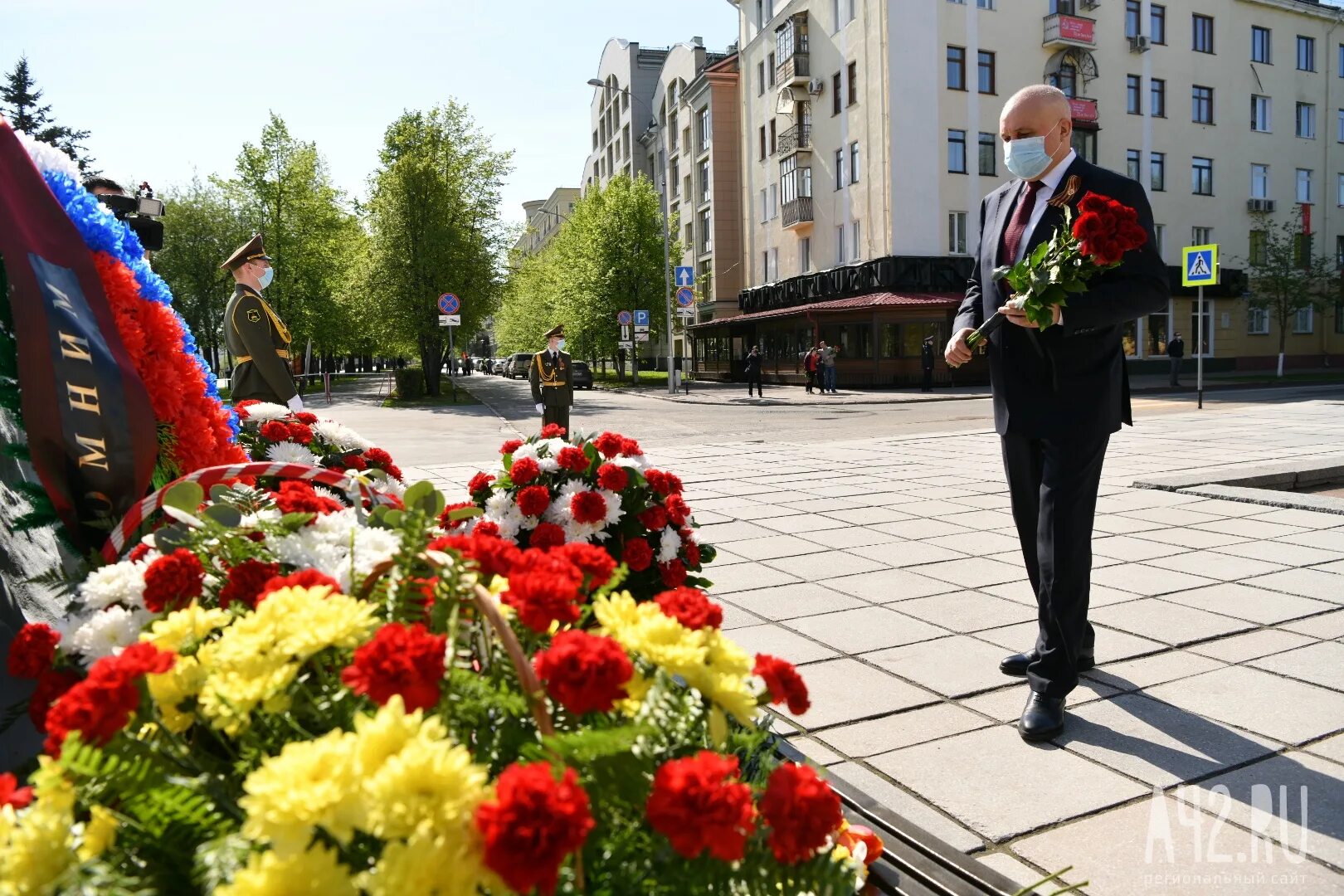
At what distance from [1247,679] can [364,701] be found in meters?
3.64

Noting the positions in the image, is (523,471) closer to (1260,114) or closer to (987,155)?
(987,155)

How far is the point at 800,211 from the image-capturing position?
130 feet

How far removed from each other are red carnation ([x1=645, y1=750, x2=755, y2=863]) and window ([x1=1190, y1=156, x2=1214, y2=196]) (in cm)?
4483

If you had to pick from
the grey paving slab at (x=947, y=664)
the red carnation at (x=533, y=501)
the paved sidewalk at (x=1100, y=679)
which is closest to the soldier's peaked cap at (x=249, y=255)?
the paved sidewalk at (x=1100, y=679)

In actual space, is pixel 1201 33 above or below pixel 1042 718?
above

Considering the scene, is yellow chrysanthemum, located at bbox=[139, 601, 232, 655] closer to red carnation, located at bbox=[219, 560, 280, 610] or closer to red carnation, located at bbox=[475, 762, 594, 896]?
red carnation, located at bbox=[219, 560, 280, 610]

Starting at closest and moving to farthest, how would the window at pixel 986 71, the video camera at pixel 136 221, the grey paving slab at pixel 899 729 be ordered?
the grey paving slab at pixel 899 729, the video camera at pixel 136 221, the window at pixel 986 71

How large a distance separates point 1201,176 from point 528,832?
45837 millimetres

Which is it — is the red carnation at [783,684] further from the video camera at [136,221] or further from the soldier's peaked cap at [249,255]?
the soldier's peaked cap at [249,255]

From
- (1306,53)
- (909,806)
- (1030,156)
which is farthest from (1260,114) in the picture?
(909,806)

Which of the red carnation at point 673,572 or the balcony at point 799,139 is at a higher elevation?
the balcony at point 799,139

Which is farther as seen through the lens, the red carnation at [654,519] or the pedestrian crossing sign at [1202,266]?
the pedestrian crossing sign at [1202,266]

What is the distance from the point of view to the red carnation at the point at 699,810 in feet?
3.34

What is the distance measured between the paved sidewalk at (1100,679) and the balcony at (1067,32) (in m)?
32.3
